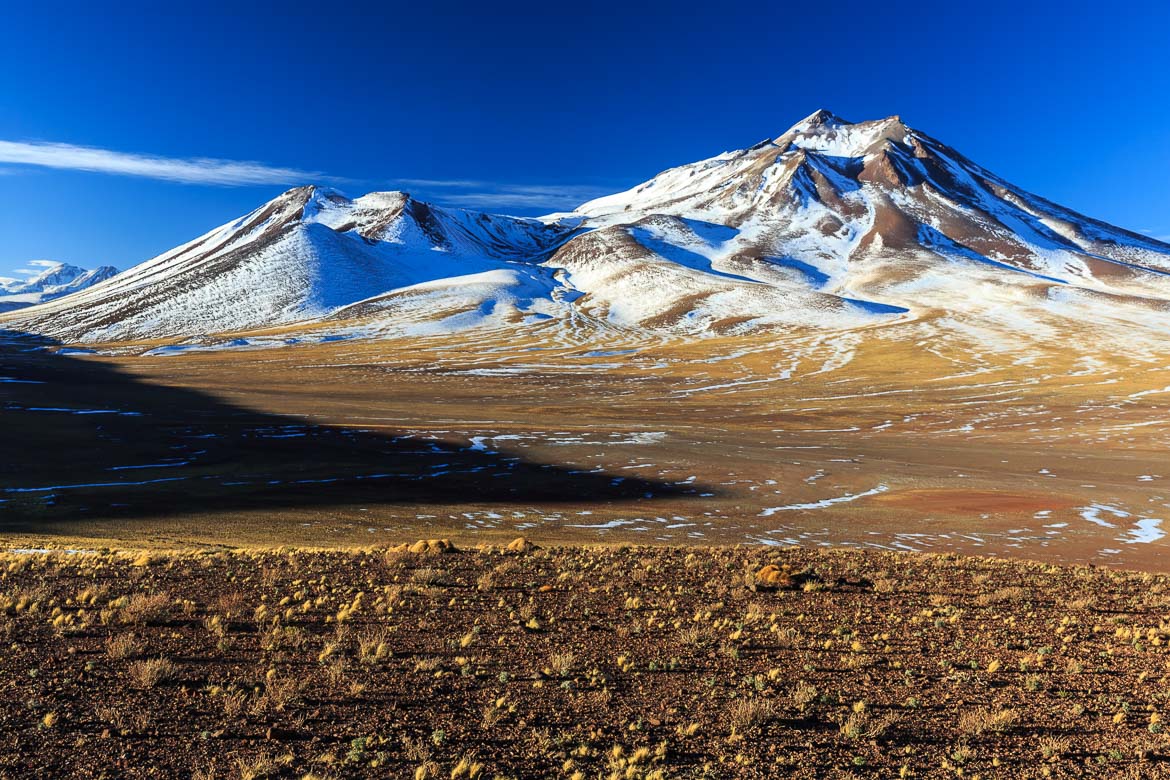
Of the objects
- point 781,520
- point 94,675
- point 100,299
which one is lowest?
point 781,520

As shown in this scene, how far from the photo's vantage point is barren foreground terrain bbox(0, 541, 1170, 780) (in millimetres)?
9586

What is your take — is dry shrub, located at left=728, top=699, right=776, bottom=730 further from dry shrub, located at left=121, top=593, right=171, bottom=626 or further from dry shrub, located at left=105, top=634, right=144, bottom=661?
dry shrub, located at left=121, top=593, right=171, bottom=626

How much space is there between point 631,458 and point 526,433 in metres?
11.9

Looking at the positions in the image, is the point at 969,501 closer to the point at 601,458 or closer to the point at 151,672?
the point at 601,458

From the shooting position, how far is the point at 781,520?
3061 cm

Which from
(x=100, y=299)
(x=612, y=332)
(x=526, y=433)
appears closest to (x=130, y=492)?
(x=526, y=433)

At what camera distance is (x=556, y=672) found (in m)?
12.4

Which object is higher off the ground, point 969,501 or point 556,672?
point 556,672

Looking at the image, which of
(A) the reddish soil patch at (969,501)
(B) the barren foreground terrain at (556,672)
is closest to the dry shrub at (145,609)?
(B) the barren foreground terrain at (556,672)

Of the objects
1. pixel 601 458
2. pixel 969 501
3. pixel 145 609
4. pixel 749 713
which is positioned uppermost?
pixel 145 609

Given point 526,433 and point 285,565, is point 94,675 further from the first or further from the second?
point 526,433

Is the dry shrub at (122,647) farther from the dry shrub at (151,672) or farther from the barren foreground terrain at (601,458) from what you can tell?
the barren foreground terrain at (601,458)

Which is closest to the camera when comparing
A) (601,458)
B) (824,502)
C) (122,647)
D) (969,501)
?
(122,647)

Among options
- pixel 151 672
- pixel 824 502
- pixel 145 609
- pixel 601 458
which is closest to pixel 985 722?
pixel 151 672
